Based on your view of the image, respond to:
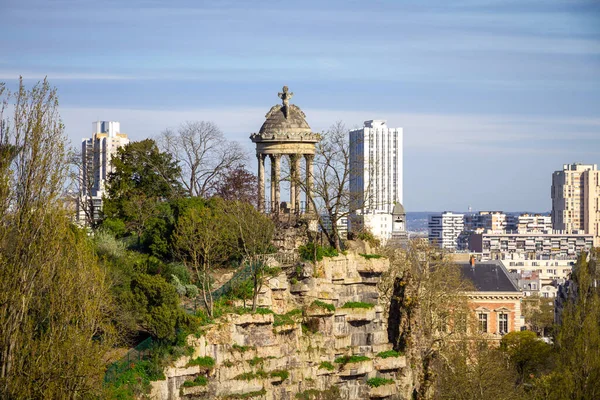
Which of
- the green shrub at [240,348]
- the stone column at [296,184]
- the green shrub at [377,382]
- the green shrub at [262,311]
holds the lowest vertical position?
the green shrub at [377,382]

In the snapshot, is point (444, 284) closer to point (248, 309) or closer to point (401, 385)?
point (401, 385)

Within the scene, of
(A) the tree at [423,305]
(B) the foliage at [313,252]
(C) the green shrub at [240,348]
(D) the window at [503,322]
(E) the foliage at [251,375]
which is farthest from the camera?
(D) the window at [503,322]

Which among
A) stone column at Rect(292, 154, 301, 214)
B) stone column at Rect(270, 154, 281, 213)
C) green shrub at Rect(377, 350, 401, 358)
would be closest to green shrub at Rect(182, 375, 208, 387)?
green shrub at Rect(377, 350, 401, 358)

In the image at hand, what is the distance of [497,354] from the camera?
92.0 meters

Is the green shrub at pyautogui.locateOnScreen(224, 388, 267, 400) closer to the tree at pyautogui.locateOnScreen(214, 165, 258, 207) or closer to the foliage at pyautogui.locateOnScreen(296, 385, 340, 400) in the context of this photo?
the foliage at pyautogui.locateOnScreen(296, 385, 340, 400)

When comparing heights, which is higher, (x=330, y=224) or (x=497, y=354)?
(x=330, y=224)

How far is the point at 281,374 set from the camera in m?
58.1

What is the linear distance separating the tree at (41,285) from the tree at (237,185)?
2450cm

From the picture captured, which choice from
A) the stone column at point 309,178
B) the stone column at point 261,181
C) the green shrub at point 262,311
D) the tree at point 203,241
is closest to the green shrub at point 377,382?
the green shrub at point 262,311

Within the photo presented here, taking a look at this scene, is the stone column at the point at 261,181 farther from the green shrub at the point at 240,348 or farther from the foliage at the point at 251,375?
the foliage at the point at 251,375

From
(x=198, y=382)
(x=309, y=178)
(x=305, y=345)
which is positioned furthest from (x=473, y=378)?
(x=198, y=382)

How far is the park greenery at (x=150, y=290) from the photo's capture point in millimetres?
46781

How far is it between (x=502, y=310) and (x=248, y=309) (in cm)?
6816

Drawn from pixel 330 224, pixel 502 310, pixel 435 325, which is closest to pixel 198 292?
pixel 330 224
